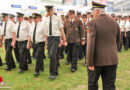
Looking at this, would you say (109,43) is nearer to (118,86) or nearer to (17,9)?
(118,86)

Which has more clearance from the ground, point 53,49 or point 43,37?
point 43,37

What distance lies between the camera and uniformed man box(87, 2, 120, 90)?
2.97 m

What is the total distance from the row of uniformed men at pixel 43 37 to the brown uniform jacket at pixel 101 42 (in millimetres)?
2410

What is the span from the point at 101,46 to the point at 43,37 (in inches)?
126

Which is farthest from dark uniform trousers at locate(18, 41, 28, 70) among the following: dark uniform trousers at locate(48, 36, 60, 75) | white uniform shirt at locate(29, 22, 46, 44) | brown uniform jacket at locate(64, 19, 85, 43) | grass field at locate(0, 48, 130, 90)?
brown uniform jacket at locate(64, 19, 85, 43)

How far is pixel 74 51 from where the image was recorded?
21.1 feet

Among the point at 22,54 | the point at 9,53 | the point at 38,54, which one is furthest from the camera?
the point at 9,53

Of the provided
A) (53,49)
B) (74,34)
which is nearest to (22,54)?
(53,49)

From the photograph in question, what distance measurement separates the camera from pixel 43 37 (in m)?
5.88

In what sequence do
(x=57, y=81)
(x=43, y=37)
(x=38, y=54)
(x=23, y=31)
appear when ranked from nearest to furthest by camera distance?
(x=57, y=81), (x=38, y=54), (x=43, y=37), (x=23, y=31)

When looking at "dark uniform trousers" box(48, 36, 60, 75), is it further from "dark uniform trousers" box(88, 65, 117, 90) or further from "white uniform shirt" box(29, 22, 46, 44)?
"dark uniform trousers" box(88, 65, 117, 90)

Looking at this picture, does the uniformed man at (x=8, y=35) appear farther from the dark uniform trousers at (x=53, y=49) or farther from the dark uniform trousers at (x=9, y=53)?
the dark uniform trousers at (x=53, y=49)

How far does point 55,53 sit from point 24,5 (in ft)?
38.4

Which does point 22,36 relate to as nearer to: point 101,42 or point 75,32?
point 75,32
